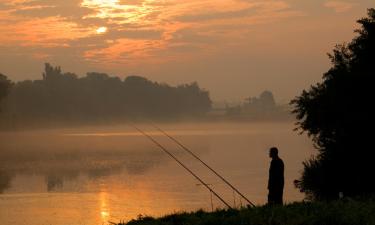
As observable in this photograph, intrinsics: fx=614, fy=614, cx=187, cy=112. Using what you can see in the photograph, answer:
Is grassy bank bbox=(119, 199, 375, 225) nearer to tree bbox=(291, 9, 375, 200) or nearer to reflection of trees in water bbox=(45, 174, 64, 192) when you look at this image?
tree bbox=(291, 9, 375, 200)

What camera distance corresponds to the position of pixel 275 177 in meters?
16.4

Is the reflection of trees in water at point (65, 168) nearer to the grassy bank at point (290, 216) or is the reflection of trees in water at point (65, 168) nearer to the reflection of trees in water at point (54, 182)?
the reflection of trees in water at point (54, 182)

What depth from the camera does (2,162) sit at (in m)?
70.2

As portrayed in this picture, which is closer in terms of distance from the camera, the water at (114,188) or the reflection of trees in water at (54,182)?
the water at (114,188)

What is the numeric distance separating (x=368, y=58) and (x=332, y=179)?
701 centimetres

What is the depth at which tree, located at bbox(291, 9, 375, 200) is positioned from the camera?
105 ft

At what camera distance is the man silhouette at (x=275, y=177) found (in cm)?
1627

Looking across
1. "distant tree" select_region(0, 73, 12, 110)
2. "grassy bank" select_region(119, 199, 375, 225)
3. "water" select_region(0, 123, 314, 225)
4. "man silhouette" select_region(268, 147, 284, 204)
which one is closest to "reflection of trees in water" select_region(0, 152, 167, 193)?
"water" select_region(0, 123, 314, 225)

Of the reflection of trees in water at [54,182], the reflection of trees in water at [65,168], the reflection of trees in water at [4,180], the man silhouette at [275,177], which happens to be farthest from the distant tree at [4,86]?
the man silhouette at [275,177]

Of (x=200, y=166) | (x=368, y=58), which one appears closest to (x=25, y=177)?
(x=200, y=166)

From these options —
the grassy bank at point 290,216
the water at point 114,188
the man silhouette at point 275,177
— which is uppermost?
the man silhouette at point 275,177

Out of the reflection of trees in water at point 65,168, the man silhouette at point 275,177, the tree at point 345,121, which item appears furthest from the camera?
the reflection of trees in water at point 65,168

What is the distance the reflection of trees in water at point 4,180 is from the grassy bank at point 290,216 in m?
30.4

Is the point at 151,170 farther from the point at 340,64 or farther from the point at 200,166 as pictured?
the point at 340,64
